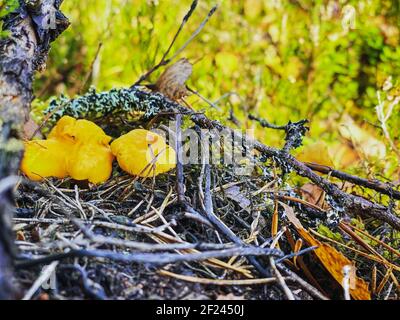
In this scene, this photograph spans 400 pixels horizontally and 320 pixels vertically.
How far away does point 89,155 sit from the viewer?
A: 140 cm

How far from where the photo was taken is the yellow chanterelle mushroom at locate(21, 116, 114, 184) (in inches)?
54.5

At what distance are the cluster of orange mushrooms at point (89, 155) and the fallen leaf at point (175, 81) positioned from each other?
0.36m

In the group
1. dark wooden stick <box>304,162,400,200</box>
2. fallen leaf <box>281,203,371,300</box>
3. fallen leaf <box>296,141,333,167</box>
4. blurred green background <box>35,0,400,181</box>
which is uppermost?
blurred green background <box>35,0,400,181</box>

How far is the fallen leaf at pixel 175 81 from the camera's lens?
1768 millimetres

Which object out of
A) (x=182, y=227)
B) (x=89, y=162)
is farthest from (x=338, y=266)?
(x=89, y=162)

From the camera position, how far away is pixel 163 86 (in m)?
1.79

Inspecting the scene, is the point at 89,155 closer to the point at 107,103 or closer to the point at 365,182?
the point at 107,103

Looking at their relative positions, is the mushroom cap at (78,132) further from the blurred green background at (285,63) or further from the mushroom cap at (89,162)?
the blurred green background at (285,63)

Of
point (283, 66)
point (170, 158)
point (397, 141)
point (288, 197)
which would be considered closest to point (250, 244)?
point (288, 197)

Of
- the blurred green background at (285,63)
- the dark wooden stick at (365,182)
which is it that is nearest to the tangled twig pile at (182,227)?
the dark wooden stick at (365,182)

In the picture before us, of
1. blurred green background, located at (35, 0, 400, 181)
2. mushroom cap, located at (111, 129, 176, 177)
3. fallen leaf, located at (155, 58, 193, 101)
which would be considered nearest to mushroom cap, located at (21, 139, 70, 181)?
mushroom cap, located at (111, 129, 176, 177)

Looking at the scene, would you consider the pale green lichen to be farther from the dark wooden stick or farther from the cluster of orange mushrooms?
the dark wooden stick
